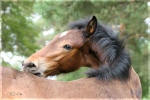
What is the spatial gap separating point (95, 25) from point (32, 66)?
795 millimetres

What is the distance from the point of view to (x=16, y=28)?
985 centimetres

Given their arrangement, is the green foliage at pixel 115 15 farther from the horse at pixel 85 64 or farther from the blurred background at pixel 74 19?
the horse at pixel 85 64

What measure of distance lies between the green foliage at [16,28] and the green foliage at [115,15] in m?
2.10

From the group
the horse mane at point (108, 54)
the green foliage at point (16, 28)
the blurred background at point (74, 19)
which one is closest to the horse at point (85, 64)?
the horse mane at point (108, 54)

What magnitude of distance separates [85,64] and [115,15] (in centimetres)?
417

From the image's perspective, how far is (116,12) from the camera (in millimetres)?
7555

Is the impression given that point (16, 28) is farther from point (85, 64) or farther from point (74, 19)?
point (85, 64)

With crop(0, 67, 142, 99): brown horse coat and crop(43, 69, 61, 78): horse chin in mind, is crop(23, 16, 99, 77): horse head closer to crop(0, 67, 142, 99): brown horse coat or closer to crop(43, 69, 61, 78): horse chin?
crop(43, 69, 61, 78): horse chin

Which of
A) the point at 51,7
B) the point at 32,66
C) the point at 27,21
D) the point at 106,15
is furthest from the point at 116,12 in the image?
the point at 32,66

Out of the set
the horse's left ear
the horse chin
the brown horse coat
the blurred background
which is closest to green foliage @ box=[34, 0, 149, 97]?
the blurred background

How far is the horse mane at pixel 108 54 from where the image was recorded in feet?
10.5

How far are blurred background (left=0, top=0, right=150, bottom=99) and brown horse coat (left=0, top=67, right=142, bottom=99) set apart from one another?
1045mm

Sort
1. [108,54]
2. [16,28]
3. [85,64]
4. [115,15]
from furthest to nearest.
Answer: [16,28] < [115,15] < [85,64] < [108,54]

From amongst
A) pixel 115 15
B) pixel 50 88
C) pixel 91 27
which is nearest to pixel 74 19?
pixel 115 15
